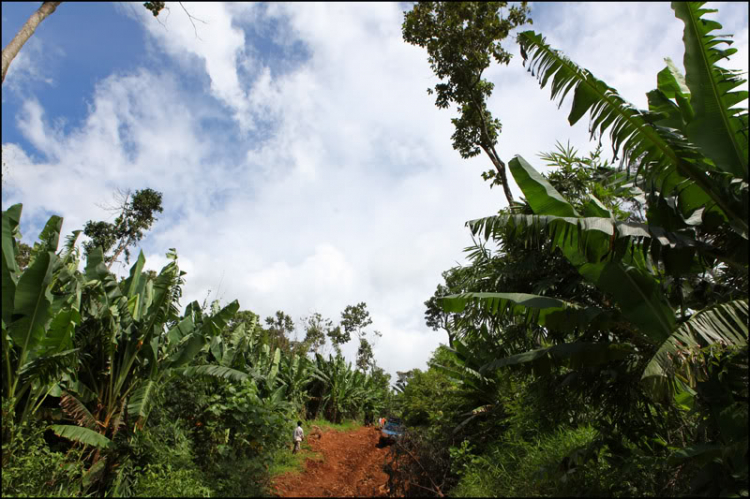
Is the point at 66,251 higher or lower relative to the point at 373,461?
higher

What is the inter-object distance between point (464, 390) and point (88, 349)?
8.23 metres

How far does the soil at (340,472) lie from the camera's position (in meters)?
8.28

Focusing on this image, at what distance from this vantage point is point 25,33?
22.6 ft

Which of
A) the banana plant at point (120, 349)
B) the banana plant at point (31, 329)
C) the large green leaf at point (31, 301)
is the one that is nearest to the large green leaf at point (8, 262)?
the banana plant at point (31, 329)

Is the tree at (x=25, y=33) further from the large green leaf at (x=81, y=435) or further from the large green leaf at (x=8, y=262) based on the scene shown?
the large green leaf at (x=81, y=435)

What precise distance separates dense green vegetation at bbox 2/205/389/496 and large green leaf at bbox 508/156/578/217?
5.68 metres

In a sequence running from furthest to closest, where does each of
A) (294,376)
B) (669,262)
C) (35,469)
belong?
(294,376), (35,469), (669,262)

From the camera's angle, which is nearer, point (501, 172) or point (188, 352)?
point (188, 352)

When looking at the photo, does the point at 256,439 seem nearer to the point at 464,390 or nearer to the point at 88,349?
the point at 88,349

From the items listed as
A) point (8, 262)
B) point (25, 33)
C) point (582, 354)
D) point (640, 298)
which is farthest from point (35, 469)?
point (640, 298)

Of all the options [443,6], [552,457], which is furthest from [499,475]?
[443,6]

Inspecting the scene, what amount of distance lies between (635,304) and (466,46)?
8.09 m

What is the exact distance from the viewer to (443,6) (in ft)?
34.1

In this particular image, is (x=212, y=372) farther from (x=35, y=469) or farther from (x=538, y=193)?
(x=538, y=193)
